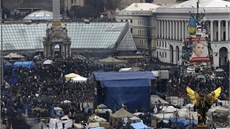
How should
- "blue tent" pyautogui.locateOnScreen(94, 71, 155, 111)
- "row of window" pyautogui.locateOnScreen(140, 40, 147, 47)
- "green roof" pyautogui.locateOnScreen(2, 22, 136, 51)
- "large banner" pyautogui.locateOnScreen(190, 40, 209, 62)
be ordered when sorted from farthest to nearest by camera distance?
"row of window" pyautogui.locateOnScreen(140, 40, 147, 47)
"green roof" pyautogui.locateOnScreen(2, 22, 136, 51)
"large banner" pyautogui.locateOnScreen(190, 40, 209, 62)
"blue tent" pyautogui.locateOnScreen(94, 71, 155, 111)

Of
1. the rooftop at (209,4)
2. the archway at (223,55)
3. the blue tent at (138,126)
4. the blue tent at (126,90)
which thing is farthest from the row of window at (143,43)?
the blue tent at (138,126)

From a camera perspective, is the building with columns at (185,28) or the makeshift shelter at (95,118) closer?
the makeshift shelter at (95,118)

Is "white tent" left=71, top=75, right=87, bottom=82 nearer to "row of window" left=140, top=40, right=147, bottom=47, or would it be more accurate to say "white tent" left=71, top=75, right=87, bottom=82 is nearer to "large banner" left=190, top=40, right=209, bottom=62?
"large banner" left=190, top=40, right=209, bottom=62

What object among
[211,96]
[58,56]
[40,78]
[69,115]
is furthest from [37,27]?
[211,96]

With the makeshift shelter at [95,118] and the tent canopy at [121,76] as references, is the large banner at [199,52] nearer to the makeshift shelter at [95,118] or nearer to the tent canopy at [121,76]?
the tent canopy at [121,76]

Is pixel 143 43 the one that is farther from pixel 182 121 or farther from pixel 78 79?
pixel 182 121

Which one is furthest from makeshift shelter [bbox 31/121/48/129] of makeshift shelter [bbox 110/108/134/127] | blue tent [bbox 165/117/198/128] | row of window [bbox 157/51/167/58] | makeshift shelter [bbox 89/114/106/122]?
row of window [bbox 157/51/167/58]

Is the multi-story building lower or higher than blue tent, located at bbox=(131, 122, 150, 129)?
higher
